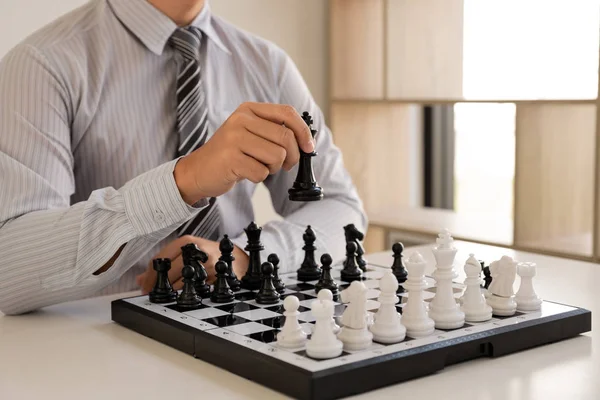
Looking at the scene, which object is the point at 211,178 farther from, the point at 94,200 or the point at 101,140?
the point at 101,140

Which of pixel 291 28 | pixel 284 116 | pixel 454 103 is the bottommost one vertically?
pixel 284 116

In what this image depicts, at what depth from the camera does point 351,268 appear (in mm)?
1512

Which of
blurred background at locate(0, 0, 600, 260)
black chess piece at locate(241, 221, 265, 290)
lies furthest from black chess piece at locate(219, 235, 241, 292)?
blurred background at locate(0, 0, 600, 260)

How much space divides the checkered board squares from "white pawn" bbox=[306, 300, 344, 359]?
0.01m

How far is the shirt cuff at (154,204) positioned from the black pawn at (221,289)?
15 centimetres

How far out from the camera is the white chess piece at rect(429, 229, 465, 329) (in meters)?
1.14

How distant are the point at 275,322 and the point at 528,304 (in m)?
0.40

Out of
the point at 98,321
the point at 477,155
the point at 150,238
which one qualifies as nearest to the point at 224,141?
the point at 150,238

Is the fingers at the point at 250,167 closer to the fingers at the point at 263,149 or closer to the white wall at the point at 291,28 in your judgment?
the fingers at the point at 263,149

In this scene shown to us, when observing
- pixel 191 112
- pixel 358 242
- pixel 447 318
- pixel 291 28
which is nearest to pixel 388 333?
pixel 447 318

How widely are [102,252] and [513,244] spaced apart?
1908 millimetres

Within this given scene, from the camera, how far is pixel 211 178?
137 cm

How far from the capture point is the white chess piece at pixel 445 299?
1143mm

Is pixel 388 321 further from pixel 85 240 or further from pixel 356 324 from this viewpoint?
pixel 85 240
